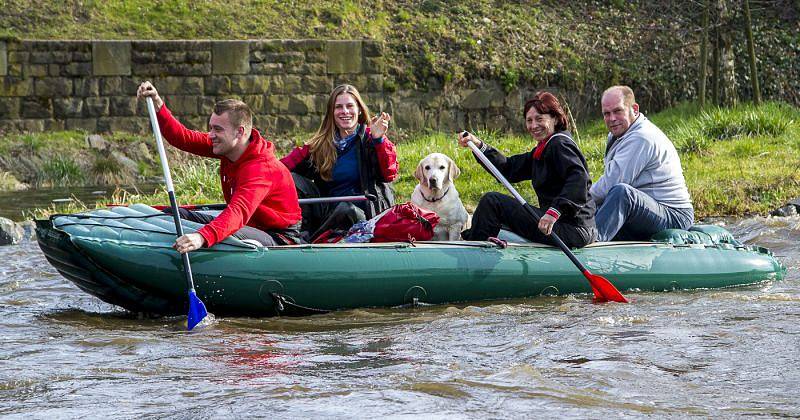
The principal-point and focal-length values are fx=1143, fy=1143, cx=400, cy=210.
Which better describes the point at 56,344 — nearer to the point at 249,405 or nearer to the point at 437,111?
the point at 249,405

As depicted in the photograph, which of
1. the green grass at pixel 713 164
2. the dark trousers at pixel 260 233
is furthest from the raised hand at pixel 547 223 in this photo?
the green grass at pixel 713 164

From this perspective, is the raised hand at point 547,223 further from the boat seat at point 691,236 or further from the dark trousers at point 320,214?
the dark trousers at point 320,214

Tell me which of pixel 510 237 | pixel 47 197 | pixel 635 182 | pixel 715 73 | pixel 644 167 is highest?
pixel 715 73

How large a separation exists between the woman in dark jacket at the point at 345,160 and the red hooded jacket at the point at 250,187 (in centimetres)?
73

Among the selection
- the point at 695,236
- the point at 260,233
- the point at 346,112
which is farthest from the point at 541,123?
the point at 260,233

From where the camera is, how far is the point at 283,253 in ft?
22.4

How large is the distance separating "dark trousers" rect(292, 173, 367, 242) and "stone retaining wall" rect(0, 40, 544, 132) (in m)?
8.48

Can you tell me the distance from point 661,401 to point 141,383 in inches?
94.9

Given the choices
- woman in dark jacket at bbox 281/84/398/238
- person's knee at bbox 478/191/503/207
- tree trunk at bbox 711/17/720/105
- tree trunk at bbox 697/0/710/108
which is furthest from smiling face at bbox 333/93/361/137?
tree trunk at bbox 711/17/720/105

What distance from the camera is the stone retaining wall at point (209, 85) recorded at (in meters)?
16.0

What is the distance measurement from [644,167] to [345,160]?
210 centimetres

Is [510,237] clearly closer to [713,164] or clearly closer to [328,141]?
[328,141]

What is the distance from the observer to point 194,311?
6551mm

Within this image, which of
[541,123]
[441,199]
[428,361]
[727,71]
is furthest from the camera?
[727,71]
